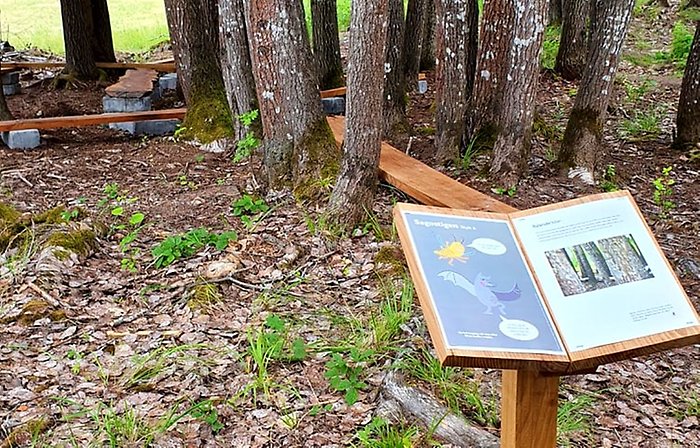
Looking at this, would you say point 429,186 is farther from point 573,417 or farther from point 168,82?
point 168,82

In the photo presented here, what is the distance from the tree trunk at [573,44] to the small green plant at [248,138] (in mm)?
5272

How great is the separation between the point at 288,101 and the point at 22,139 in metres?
3.22

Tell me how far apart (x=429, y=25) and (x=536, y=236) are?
7985 millimetres

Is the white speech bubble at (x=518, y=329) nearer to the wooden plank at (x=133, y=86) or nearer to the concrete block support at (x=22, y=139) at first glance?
the concrete block support at (x=22, y=139)

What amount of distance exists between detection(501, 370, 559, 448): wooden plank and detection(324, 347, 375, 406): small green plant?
4.04 ft

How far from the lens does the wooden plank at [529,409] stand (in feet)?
6.15

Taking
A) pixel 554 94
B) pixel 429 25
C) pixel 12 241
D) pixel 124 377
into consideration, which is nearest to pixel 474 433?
pixel 124 377

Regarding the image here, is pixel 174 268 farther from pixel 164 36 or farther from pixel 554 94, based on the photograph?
pixel 164 36

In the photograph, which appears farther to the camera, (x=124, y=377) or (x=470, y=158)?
(x=470, y=158)

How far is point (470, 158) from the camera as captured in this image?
18.8 feet

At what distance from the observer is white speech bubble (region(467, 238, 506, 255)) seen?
199 centimetres

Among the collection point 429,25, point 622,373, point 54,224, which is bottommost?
point 622,373

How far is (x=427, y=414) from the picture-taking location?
9.53 feet

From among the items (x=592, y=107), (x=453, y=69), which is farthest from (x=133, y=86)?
(x=592, y=107)
